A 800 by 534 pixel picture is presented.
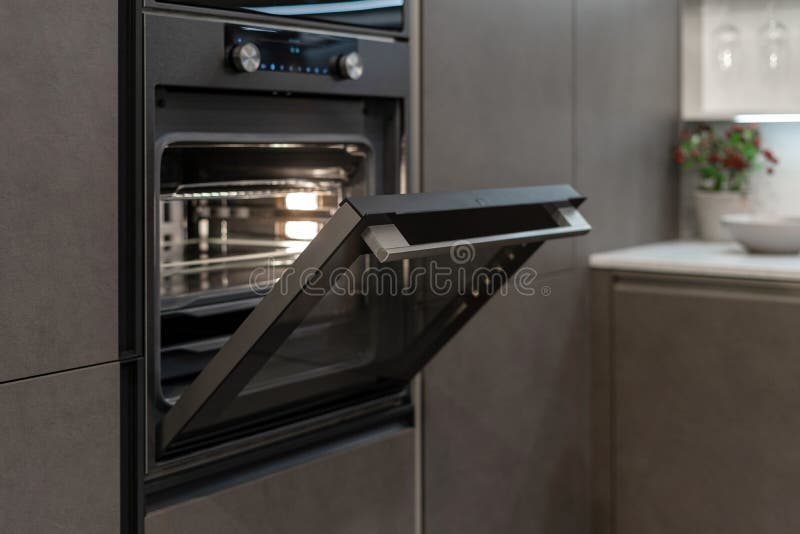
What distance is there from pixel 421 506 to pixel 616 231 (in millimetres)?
1022

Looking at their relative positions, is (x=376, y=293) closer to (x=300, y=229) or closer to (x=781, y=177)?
(x=300, y=229)

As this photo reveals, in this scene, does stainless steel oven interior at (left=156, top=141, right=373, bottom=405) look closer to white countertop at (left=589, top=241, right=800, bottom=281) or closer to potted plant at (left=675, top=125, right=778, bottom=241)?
white countertop at (left=589, top=241, right=800, bottom=281)

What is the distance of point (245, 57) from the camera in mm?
1366

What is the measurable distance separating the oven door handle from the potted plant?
139 cm

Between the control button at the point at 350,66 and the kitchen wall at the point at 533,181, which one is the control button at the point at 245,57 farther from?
the kitchen wall at the point at 533,181

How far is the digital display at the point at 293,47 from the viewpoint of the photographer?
1386 millimetres

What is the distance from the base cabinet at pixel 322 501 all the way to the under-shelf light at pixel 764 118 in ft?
5.15

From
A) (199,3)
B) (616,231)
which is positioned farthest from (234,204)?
(616,231)

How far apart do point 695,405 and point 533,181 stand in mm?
709
